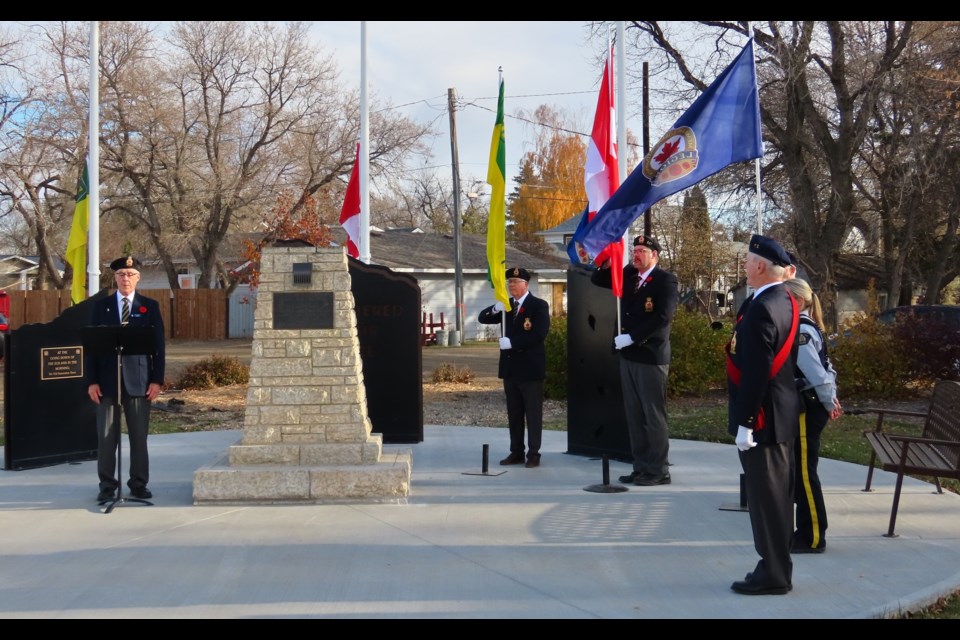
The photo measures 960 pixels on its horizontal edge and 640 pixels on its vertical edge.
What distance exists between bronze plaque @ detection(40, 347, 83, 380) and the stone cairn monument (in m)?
2.35

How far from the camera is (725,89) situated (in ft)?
26.7

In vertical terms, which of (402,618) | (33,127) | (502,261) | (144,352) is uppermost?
(33,127)

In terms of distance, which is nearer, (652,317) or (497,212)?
(652,317)

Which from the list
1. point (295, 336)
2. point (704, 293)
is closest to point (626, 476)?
point (295, 336)

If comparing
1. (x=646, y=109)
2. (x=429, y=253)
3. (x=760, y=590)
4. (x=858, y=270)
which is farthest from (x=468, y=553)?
(x=429, y=253)

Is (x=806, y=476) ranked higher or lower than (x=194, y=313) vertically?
lower

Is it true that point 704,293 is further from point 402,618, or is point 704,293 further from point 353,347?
point 402,618

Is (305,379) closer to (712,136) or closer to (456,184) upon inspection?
(712,136)

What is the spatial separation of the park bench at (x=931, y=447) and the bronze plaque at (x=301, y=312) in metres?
4.48

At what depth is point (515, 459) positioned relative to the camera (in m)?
9.64

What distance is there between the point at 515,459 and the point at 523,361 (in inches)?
39.8

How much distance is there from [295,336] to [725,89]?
417 cm

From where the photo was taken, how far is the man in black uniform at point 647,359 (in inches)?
332

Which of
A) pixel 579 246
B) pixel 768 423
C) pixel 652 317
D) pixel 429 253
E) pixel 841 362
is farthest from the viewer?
pixel 429 253
